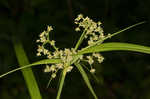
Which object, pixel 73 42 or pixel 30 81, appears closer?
pixel 30 81

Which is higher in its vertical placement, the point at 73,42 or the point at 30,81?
the point at 73,42

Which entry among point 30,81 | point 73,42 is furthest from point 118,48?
point 73,42

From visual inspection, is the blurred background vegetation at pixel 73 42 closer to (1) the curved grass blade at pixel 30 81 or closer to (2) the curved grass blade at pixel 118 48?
(1) the curved grass blade at pixel 30 81

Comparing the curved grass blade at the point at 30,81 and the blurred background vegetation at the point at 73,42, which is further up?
the blurred background vegetation at the point at 73,42

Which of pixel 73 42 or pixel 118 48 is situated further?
pixel 73 42

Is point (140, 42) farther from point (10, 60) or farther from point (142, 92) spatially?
point (10, 60)

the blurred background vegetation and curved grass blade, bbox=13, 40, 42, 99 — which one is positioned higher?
the blurred background vegetation

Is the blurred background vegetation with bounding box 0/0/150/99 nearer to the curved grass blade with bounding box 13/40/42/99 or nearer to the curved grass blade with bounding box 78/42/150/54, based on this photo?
the curved grass blade with bounding box 13/40/42/99

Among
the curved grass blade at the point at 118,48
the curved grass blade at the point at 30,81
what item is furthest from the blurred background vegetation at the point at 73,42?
the curved grass blade at the point at 118,48

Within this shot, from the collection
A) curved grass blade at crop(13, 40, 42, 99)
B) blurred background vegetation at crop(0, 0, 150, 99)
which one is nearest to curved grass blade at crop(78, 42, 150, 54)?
curved grass blade at crop(13, 40, 42, 99)

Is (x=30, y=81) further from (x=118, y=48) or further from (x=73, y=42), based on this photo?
(x=73, y=42)
